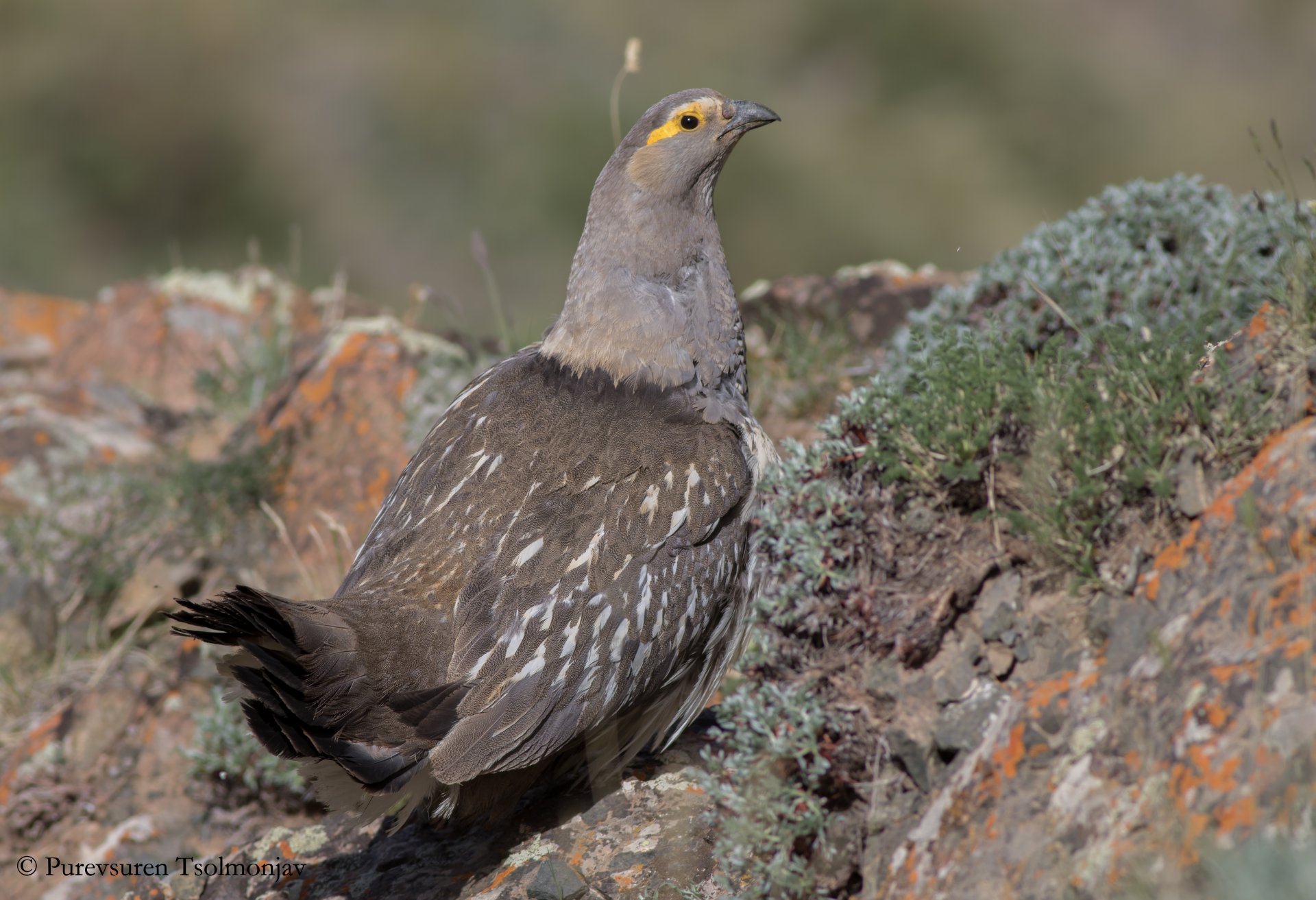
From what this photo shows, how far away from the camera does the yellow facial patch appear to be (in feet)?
16.7

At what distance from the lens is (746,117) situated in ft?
17.2

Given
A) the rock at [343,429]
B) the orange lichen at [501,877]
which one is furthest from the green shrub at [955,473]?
the rock at [343,429]

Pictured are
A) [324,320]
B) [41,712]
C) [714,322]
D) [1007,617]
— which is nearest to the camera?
[1007,617]

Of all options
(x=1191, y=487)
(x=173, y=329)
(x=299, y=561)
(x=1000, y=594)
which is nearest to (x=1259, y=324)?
(x=1191, y=487)

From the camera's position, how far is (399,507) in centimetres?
460

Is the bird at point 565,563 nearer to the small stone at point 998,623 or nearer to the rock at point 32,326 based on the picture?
the small stone at point 998,623

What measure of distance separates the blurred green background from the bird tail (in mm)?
13344

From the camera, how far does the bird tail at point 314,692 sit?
135 inches

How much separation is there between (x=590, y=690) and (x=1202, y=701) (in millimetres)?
2030

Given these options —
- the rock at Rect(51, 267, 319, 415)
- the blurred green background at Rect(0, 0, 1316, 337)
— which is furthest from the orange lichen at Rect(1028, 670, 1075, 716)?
the blurred green background at Rect(0, 0, 1316, 337)

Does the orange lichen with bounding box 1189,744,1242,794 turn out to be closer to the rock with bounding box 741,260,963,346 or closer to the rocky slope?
the rocky slope

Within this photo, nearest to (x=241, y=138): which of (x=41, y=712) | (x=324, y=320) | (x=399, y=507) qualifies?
(x=324, y=320)

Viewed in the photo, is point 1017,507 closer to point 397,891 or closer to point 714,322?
point 714,322

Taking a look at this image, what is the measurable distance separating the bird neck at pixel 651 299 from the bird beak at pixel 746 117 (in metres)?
0.24
